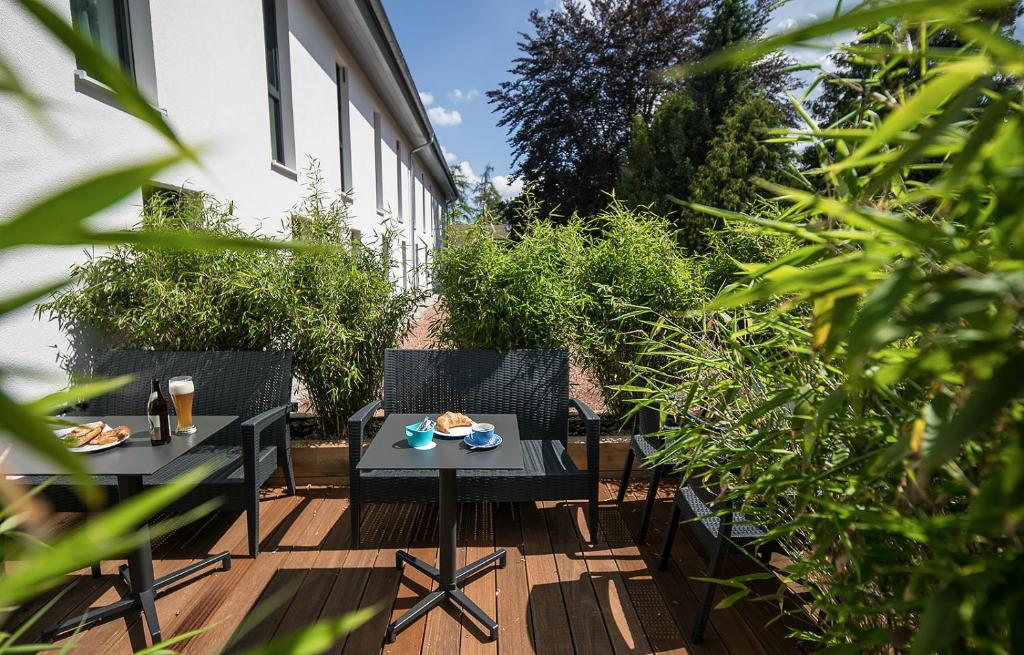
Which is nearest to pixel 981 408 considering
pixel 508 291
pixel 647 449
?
pixel 647 449

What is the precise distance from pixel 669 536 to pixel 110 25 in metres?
4.51

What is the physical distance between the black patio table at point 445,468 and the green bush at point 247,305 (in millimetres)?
1079

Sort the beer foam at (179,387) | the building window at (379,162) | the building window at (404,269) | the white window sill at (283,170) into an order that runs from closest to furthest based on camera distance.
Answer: the beer foam at (179,387) → the building window at (404,269) → the white window sill at (283,170) → the building window at (379,162)

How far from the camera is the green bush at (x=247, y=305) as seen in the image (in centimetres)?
300

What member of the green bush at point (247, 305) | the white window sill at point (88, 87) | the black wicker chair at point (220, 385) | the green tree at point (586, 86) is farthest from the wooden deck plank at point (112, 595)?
the green tree at point (586, 86)

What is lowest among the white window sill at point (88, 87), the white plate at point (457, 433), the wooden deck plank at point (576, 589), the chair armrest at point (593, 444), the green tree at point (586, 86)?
the wooden deck plank at point (576, 589)

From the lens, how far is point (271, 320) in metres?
3.18

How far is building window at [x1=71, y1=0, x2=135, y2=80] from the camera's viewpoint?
9.93 feet

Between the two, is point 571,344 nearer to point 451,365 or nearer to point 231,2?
point 451,365

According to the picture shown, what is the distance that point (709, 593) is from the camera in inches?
76.7

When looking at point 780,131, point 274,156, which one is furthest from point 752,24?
point 780,131

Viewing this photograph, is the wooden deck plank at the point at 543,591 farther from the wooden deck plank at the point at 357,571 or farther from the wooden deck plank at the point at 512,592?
the wooden deck plank at the point at 357,571

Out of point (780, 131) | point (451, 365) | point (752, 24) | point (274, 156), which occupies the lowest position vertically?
point (451, 365)

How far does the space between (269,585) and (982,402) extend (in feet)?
8.79
